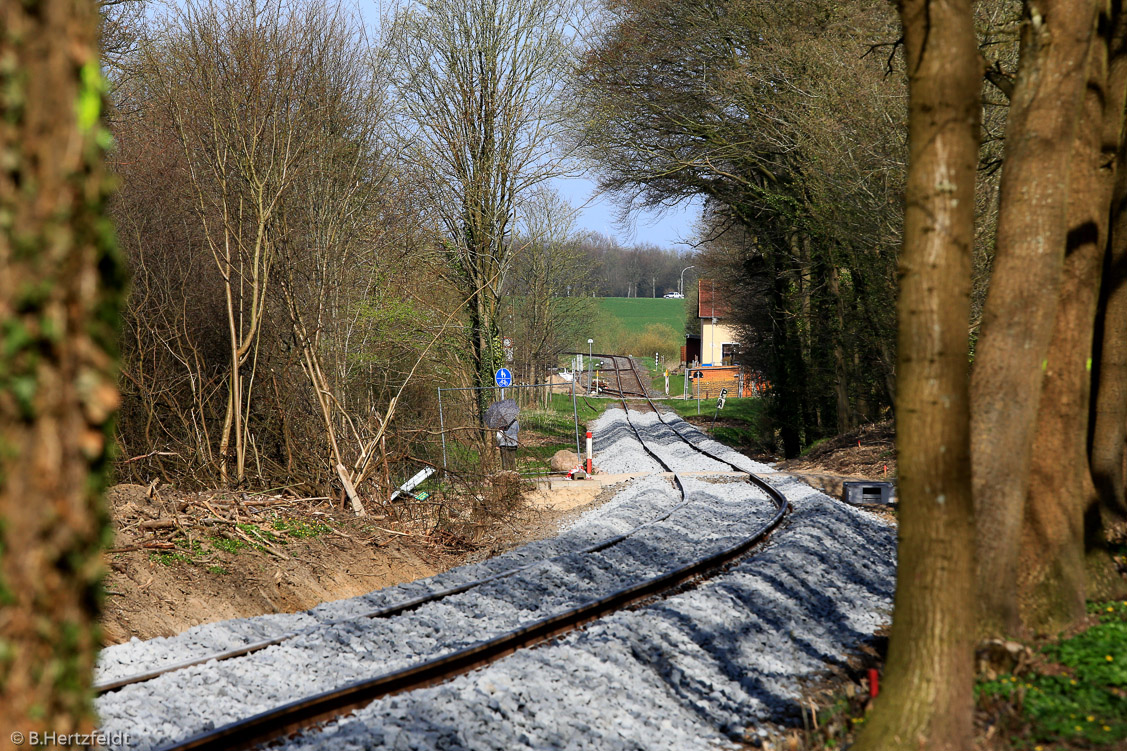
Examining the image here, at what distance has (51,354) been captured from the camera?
1771mm

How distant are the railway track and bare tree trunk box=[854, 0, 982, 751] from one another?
121 inches

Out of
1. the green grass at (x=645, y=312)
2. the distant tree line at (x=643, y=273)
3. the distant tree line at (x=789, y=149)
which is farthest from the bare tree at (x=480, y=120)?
the distant tree line at (x=643, y=273)

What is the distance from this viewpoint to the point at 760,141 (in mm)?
22656

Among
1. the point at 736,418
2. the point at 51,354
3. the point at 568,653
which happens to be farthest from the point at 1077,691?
the point at 736,418

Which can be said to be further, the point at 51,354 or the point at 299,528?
the point at 299,528

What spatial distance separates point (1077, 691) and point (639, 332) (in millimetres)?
99067

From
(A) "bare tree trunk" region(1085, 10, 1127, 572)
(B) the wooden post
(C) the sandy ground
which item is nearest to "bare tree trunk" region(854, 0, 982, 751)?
(A) "bare tree trunk" region(1085, 10, 1127, 572)

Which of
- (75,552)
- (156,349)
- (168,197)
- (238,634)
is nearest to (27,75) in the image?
(75,552)

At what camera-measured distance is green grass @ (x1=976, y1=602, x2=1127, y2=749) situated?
5.01 meters

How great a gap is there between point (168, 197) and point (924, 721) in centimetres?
1485

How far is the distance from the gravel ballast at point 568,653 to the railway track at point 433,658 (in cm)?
20

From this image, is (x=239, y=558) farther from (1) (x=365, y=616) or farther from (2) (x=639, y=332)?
(2) (x=639, y=332)

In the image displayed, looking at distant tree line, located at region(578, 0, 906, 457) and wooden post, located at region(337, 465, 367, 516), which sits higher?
distant tree line, located at region(578, 0, 906, 457)

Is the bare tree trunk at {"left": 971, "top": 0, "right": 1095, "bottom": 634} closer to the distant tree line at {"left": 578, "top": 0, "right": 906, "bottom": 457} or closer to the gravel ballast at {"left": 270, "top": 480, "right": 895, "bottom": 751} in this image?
the gravel ballast at {"left": 270, "top": 480, "right": 895, "bottom": 751}
